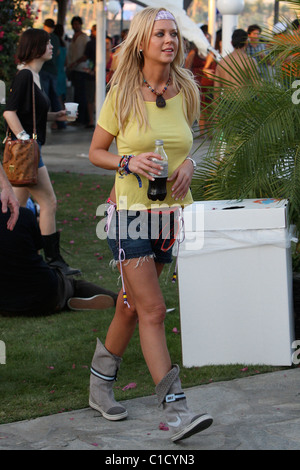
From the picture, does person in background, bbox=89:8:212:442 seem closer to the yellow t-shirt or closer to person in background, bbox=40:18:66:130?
the yellow t-shirt

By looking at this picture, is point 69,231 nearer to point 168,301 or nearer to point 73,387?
point 168,301

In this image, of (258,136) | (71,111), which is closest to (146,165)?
(258,136)

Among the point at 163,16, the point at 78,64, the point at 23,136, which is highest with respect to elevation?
the point at 163,16

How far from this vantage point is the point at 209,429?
395 centimetres

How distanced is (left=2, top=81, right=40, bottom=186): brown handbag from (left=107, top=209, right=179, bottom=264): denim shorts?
2.80 m

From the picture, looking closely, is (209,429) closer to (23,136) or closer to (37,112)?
(23,136)

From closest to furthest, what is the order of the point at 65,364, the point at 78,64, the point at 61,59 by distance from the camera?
the point at 65,364 < the point at 61,59 < the point at 78,64

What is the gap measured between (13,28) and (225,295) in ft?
25.3

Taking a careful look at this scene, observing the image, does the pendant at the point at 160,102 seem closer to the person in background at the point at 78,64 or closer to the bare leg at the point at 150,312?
the bare leg at the point at 150,312

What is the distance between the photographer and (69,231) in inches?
354

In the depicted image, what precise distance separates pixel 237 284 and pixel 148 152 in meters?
1.34

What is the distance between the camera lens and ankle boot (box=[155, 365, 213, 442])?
3.65 meters

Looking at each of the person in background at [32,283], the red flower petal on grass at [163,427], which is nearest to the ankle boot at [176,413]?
the red flower petal on grass at [163,427]

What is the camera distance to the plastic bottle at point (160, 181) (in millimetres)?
3680
